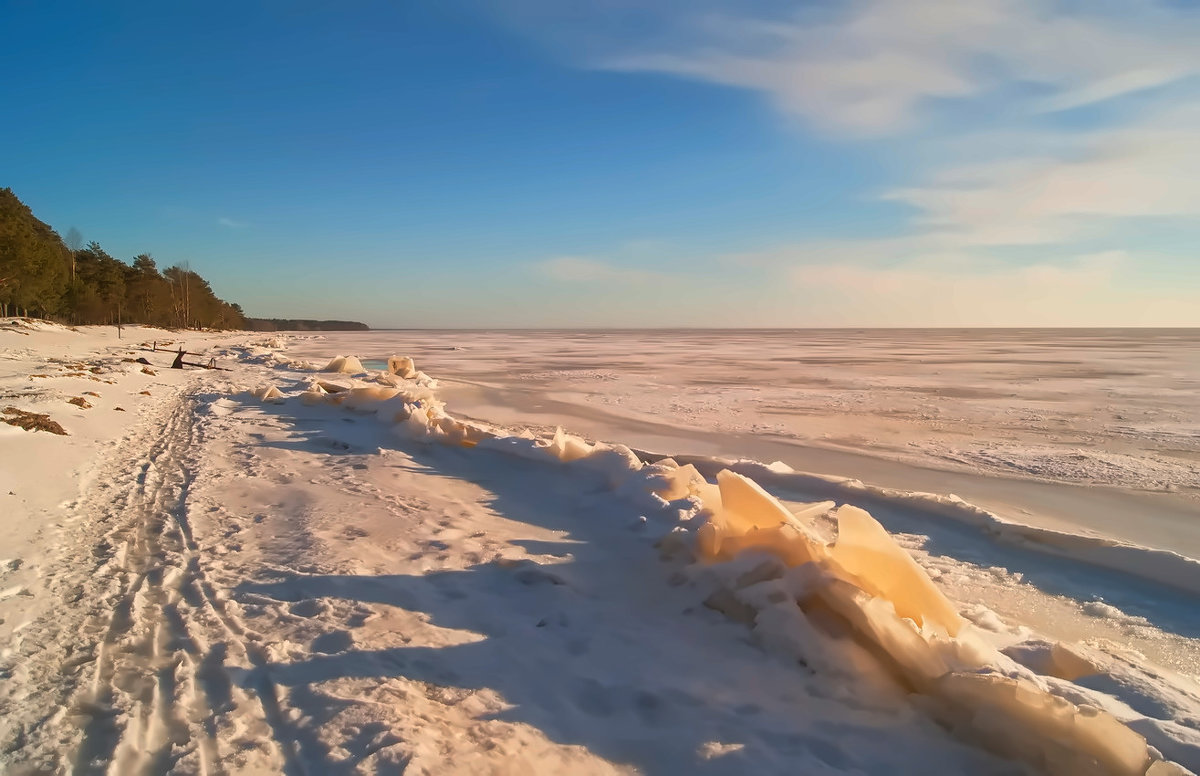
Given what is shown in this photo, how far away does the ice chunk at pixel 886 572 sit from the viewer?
3.64 m

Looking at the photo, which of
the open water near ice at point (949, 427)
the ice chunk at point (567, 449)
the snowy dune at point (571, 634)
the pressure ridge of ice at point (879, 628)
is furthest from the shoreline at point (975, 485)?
the pressure ridge of ice at point (879, 628)

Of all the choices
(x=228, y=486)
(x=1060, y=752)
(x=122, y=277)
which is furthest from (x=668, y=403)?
(x=122, y=277)

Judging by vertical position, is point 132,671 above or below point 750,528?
below

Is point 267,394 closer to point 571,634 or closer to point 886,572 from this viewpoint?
point 571,634

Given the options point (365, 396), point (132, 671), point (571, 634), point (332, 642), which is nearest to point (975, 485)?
point (571, 634)

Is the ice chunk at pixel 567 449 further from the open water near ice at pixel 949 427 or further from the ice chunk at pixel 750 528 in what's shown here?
the ice chunk at pixel 750 528

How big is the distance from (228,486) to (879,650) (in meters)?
6.09

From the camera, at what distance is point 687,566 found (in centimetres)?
449

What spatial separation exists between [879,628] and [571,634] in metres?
1.65

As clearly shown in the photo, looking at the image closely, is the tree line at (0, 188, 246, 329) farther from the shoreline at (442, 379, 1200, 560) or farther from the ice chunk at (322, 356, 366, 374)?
the shoreline at (442, 379, 1200, 560)

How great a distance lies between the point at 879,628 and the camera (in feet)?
10.9

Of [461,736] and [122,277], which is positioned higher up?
[122,277]

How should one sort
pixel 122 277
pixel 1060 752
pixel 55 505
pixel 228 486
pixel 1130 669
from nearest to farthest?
Result: pixel 1060 752 < pixel 1130 669 < pixel 55 505 < pixel 228 486 < pixel 122 277

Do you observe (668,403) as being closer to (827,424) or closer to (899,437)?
(827,424)
